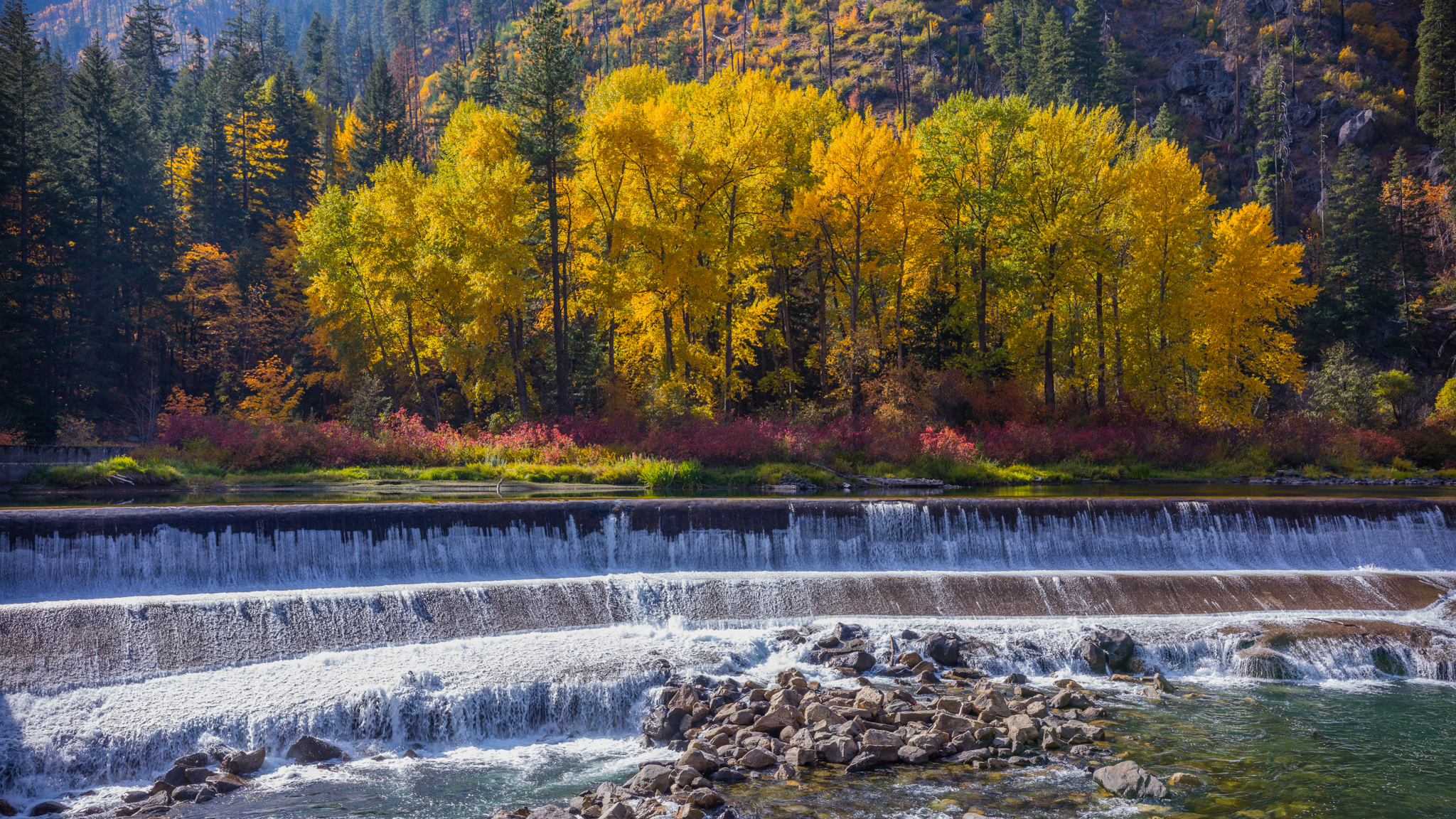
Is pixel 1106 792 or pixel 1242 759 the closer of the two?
pixel 1106 792

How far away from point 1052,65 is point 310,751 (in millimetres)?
80761

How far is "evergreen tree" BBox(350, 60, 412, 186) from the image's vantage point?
54219 millimetres

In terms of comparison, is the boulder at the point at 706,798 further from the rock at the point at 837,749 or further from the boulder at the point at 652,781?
the rock at the point at 837,749

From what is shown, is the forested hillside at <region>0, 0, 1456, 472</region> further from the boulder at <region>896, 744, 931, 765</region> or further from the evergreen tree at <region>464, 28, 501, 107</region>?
the boulder at <region>896, 744, 931, 765</region>

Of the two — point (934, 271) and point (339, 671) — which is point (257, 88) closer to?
point (934, 271)

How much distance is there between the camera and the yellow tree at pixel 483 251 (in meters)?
31.4

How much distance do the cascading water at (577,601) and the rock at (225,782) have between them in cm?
93

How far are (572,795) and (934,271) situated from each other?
3133 cm

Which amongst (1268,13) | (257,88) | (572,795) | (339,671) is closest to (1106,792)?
(572,795)

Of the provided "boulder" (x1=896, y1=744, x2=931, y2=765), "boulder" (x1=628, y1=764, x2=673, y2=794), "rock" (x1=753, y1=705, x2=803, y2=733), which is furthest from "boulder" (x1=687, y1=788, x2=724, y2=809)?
"boulder" (x1=896, y1=744, x2=931, y2=765)

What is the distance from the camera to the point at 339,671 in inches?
514

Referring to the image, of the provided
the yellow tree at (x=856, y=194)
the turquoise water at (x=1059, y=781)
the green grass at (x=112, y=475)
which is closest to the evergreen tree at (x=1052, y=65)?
the yellow tree at (x=856, y=194)

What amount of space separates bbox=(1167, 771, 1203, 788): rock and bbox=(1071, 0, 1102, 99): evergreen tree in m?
77.5

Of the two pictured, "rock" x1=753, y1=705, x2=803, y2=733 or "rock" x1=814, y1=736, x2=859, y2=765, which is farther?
"rock" x1=753, y1=705, x2=803, y2=733
